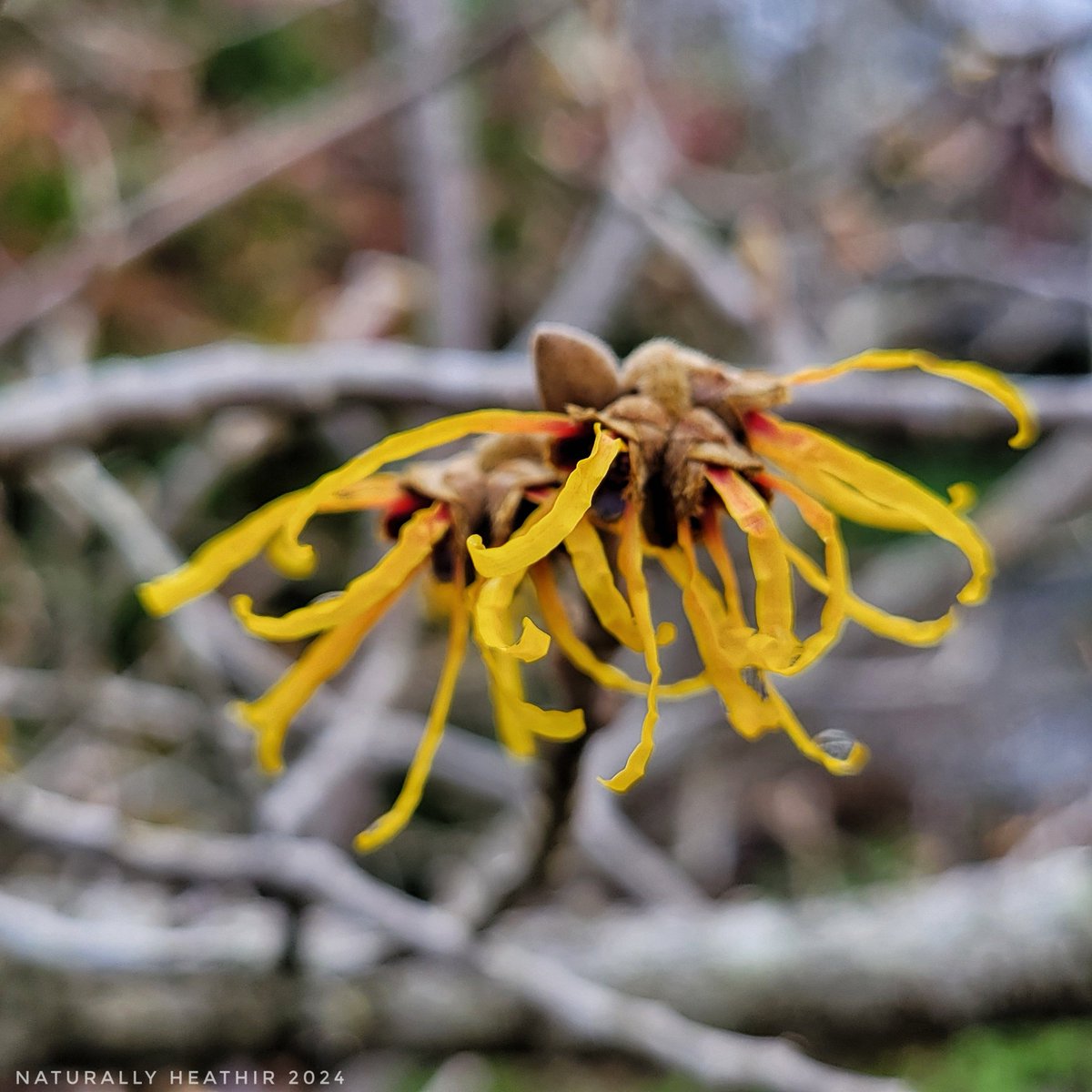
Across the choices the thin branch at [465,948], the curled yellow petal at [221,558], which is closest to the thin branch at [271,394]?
the thin branch at [465,948]

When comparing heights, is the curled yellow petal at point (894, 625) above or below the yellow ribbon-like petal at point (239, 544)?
below

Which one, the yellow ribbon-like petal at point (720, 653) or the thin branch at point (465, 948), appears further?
the thin branch at point (465, 948)

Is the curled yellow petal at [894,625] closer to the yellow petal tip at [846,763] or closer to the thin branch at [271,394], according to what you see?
the yellow petal tip at [846,763]

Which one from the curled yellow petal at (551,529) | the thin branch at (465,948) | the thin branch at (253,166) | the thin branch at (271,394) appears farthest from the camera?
the thin branch at (253,166)

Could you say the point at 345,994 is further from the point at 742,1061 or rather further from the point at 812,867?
the point at 812,867

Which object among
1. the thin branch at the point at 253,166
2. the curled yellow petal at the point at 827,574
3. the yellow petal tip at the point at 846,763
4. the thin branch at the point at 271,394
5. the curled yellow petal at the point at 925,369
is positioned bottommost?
the yellow petal tip at the point at 846,763

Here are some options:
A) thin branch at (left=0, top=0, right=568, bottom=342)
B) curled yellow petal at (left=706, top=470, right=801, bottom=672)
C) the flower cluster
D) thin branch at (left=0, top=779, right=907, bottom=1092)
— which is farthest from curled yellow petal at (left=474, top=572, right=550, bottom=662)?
thin branch at (left=0, top=0, right=568, bottom=342)

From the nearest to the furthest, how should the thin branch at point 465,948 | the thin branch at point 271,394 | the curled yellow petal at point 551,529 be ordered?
the curled yellow petal at point 551,529 < the thin branch at point 465,948 < the thin branch at point 271,394

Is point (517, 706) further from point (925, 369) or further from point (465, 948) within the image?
point (465, 948)

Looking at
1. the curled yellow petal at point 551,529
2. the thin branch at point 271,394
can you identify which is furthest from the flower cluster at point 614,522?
the thin branch at point 271,394
